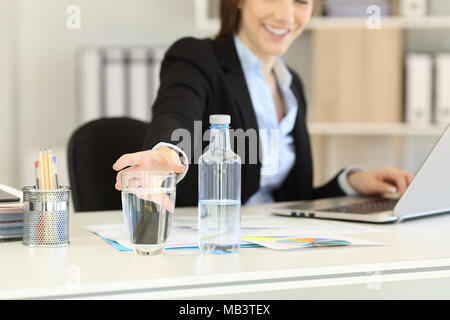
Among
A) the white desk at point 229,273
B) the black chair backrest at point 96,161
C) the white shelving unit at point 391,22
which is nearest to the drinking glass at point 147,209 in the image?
the white desk at point 229,273

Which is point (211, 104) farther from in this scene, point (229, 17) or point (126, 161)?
point (126, 161)

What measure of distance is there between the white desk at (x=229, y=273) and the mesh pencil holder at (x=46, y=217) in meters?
0.02

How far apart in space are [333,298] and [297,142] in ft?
3.50

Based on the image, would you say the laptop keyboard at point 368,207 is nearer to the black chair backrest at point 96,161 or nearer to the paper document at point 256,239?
the paper document at point 256,239

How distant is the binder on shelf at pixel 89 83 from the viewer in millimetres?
2820

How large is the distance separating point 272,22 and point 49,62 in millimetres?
1610

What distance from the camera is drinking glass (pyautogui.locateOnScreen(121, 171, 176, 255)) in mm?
792

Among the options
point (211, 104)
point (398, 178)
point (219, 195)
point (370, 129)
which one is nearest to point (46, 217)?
point (219, 195)

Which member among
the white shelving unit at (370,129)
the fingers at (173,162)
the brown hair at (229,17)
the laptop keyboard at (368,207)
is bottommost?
the laptop keyboard at (368,207)

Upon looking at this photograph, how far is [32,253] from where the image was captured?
Result: 82 centimetres

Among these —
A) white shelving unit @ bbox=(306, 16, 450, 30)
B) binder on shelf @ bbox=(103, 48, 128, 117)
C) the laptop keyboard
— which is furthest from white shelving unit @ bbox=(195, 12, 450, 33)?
the laptop keyboard
